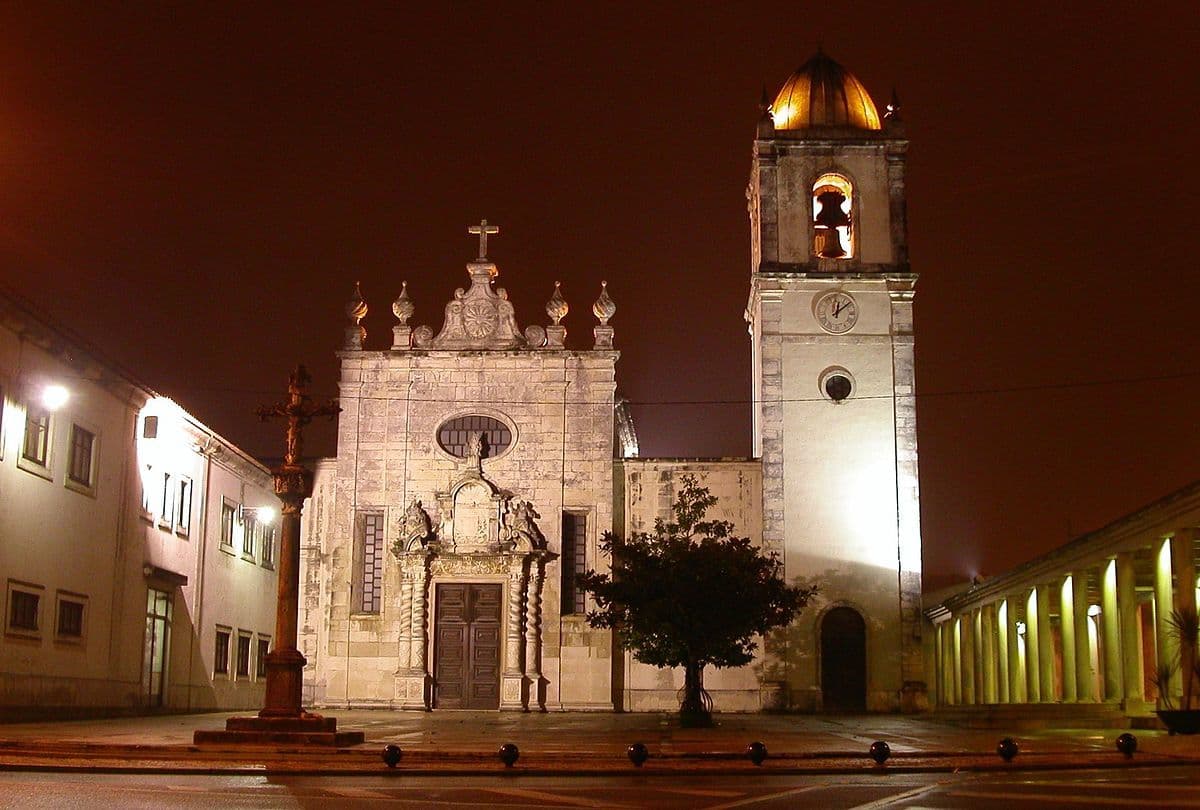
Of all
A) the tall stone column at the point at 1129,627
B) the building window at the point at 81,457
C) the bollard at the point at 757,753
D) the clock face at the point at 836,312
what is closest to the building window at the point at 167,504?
the building window at the point at 81,457

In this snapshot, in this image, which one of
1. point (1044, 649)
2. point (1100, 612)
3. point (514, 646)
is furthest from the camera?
point (514, 646)

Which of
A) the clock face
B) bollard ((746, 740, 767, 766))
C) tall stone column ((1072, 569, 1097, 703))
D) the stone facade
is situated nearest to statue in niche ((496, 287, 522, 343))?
the stone facade

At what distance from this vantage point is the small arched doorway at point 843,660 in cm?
3709

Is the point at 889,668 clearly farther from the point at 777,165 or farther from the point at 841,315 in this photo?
the point at 777,165

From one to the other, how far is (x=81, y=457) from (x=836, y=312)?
19452mm

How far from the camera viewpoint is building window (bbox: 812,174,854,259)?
3941 centimetres

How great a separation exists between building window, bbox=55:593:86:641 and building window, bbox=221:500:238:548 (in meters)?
8.91

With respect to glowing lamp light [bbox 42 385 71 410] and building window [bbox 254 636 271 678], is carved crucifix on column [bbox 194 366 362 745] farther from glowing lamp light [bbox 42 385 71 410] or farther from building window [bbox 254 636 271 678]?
building window [bbox 254 636 271 678]

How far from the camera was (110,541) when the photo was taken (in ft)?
93.6

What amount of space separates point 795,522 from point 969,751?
20039mm

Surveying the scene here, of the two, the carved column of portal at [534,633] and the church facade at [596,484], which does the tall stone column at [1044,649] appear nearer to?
the church facade at [596,484]

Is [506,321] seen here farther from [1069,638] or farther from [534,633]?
[1069,638]

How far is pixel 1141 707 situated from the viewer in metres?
27.4

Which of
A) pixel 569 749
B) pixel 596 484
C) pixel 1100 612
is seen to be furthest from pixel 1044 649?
pixel 569 749
